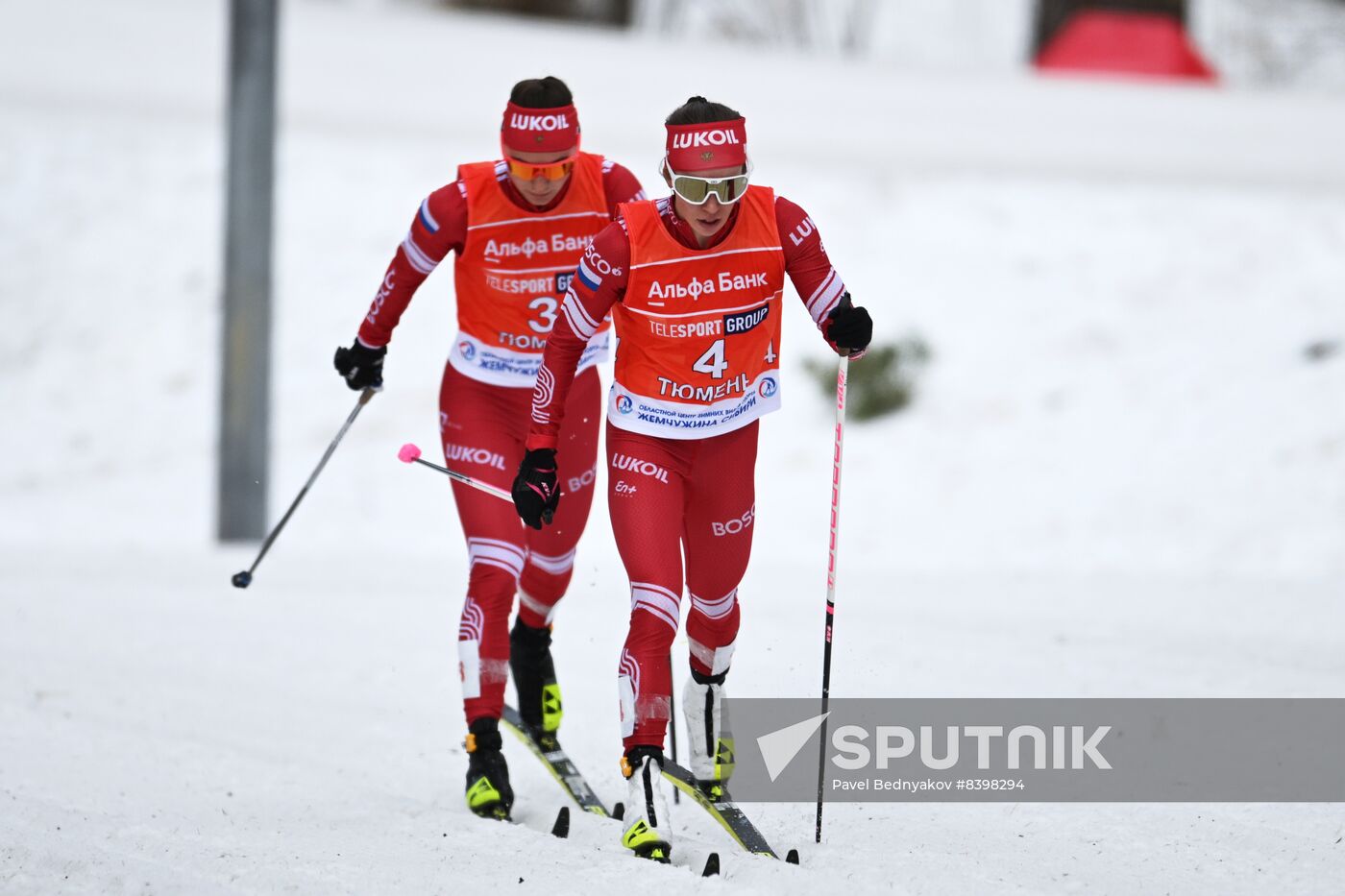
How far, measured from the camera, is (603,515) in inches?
508

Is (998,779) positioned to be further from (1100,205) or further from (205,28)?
(205,28)

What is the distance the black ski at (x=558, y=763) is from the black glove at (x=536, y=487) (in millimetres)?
1145

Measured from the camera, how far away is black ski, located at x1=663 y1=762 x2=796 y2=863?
16.0 ft

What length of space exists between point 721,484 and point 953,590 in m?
4.70

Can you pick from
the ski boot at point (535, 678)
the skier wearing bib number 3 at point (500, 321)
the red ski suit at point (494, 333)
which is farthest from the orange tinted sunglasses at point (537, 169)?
the ski boot at point (535, 678)

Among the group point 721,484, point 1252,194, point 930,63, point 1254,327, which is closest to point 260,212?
point 721,484

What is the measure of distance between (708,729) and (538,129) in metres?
2.13

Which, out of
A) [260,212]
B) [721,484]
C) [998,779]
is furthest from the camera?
[260,212]

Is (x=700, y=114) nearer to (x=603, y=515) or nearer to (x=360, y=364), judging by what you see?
(x=360, y=364)

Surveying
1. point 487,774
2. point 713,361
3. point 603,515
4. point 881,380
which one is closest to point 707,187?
point 713,361

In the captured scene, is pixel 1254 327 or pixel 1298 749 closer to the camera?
pixel 1298 749

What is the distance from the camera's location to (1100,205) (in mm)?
15789

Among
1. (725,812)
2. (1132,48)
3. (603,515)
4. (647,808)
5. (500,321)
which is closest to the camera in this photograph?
(647,808)

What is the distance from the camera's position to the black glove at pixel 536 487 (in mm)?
5055
